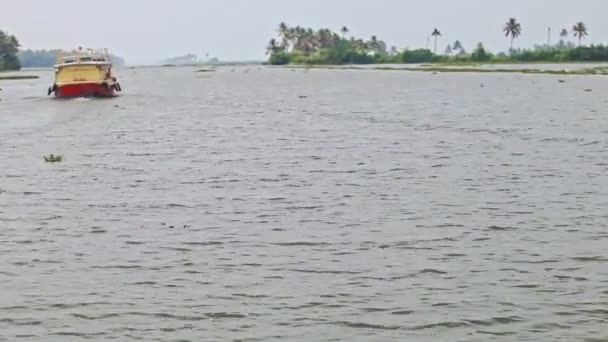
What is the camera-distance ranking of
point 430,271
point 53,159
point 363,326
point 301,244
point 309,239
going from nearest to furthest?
point 363,326
point 430,271
point 301,244
point 309,239
point 53,159

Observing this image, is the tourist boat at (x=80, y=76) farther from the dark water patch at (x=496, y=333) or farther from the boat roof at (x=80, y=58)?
the dark water patch at (x=496, y=333)

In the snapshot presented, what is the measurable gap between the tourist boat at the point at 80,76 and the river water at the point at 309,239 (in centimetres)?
4476

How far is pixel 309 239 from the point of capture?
73.6 feet

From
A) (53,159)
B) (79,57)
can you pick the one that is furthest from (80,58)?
(53,159)

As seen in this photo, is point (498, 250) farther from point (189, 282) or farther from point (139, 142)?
point (139, 142)

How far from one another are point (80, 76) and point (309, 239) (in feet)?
251

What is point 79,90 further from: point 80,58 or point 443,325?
point 443,325

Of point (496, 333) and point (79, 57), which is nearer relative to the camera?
point (496, 333)

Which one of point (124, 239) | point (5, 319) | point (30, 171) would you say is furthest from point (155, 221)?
point (30, 171)

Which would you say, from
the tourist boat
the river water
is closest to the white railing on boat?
the tourist boat

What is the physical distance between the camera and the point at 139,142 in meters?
48.9

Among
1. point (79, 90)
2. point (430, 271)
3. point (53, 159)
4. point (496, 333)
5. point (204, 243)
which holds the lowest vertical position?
point (496, 333)

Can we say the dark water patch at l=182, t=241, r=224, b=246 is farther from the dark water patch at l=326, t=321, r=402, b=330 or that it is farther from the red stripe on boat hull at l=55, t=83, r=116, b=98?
the red stripe on boat hull at l=55, t=83, r=116, b=98

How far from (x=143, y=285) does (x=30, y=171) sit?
66.6 ft
